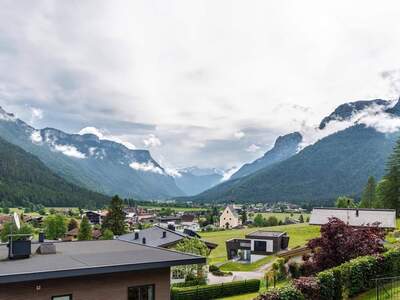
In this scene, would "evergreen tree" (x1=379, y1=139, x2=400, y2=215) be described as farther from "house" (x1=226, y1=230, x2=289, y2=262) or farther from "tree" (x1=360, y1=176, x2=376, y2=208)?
"house" (x1=226, y1=230, x2=289, y2=262)

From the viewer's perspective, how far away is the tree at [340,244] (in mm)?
25047

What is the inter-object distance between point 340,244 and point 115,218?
69.3m

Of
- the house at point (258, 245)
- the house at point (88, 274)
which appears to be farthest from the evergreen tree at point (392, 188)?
the house at point (88, 274)

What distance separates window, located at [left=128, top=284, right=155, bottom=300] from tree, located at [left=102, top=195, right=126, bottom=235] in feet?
236

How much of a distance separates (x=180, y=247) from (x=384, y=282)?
25235 mm

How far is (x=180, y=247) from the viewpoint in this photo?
43312 mm

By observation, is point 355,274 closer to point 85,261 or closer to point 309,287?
point 309,287

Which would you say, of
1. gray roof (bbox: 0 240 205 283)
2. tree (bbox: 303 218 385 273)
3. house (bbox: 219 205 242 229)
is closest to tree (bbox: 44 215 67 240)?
house (bbox: 219 205 242 229)

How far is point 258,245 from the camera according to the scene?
213ft

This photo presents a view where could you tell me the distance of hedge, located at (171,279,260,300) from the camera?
34344 mm

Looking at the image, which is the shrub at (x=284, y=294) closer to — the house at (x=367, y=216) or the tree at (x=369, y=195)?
the house at (x=367, y=216)

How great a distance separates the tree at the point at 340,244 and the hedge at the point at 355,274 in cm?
215

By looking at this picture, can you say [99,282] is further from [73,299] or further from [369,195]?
[369,195]

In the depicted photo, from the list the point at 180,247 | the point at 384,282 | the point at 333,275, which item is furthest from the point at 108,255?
the point at 180,247
